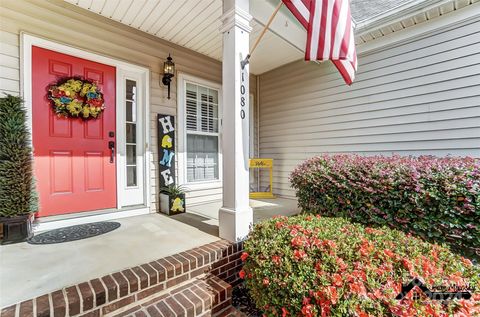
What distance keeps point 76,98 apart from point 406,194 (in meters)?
4.08

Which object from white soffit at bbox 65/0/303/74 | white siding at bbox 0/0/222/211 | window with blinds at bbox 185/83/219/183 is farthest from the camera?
window with blinds at bbox 185/83/219/183

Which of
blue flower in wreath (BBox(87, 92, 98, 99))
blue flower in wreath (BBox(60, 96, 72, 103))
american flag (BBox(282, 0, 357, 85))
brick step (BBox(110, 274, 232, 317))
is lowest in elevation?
brick step (BBox(110, 274, 232, 317))

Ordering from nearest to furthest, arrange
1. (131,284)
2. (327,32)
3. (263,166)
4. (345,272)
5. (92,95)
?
1. (345,272)
2. (131,284)
3. (327,32)
4. (92,95)
5. (263,166)

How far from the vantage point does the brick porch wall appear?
4.25ft

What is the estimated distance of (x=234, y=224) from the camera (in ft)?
7.24

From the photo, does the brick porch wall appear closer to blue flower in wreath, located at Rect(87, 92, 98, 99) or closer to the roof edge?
blue flower in wreath, located at Rect(87, 92, 98, 99)

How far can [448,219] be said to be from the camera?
6.82 ft

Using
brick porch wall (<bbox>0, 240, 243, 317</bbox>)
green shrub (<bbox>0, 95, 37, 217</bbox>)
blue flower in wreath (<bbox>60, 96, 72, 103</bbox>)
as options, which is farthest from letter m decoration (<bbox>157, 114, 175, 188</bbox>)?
brick porch wall (<bbox>0, 240, 243, 317</bbox>)

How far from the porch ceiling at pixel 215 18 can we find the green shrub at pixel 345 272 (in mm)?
2801

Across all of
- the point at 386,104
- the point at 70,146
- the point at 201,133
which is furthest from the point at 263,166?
the point at 70,146

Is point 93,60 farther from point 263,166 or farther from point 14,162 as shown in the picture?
point 263,166

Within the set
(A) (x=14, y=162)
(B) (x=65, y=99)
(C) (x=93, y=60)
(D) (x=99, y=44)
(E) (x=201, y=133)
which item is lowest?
(A) (x=14, y=162)

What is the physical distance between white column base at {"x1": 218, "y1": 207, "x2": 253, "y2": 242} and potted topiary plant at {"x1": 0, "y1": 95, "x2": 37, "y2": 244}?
2.01 meters

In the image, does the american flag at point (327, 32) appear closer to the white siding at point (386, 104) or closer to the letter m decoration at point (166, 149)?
the white siding at point (386, 104)
